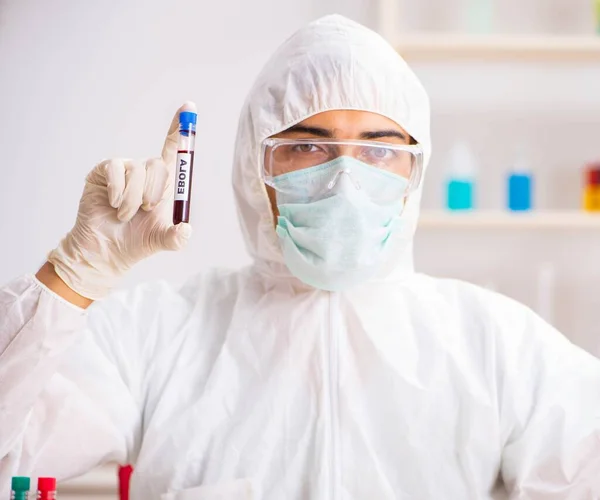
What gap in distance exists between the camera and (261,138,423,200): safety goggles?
1.48 meters

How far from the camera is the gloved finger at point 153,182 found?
1301 mm

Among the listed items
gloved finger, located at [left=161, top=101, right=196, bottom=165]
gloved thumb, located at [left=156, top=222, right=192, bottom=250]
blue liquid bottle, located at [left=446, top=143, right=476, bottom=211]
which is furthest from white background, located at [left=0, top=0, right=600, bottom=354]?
gloved thumb, located at [left=156, top=222, right=192, bottom=250]

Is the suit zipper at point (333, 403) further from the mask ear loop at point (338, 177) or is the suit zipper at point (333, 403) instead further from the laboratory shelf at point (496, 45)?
the laboratory shelf at point (496, 45)

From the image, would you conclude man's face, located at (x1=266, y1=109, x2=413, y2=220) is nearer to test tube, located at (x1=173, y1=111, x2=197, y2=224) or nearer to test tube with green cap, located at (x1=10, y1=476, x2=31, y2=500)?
test tube, located at (x1=173, y1=111, x2=197, y2=224)

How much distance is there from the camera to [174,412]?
1450 mm

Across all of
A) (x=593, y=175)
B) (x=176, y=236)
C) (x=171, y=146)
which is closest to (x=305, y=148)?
(x=171, y=146)

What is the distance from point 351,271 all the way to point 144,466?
1.65 ft

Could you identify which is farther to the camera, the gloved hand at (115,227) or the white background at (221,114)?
the white background at (221,114)

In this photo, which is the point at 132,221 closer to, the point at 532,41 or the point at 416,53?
the point at 416,53

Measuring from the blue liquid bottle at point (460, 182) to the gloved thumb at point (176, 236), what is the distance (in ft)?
4.09

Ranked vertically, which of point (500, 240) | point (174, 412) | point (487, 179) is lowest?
point (174, 412)

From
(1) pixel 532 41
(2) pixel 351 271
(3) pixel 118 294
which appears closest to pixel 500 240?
(1) pixel 532 41

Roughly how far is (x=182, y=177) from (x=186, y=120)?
0.31 ft

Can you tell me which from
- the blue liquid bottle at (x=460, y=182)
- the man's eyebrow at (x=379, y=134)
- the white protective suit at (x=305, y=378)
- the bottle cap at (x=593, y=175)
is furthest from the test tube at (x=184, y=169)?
the bottle cap at (x=593, y=175)
